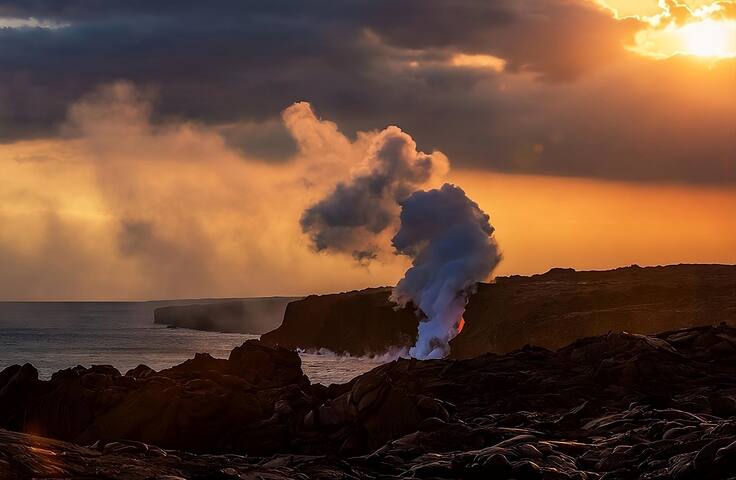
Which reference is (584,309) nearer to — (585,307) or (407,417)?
(585,307)

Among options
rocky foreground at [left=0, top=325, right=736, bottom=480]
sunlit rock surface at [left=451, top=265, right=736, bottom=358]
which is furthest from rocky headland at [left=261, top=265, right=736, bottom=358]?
rocky foreground at [left=0, top=325, right=736, bottom=480]

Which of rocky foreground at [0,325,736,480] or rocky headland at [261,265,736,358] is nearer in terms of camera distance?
rocky foreground at [0,325,736,480]

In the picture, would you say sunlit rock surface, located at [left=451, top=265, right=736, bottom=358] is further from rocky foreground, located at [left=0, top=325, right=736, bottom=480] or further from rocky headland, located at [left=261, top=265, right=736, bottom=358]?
rocky foreground, located at [left=0, top=325, right=736, bottom=480]

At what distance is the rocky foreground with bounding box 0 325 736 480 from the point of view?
2834 centimetres

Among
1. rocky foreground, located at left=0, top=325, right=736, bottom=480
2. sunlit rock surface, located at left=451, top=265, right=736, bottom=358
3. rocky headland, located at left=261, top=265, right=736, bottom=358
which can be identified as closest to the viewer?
rocky foreground, located at left=0, top=325, right=736, bottom=480

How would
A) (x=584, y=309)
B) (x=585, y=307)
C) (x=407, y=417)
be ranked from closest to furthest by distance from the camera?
(x=407, y=417) < (x=584, y=309) < (x=585, y=307)

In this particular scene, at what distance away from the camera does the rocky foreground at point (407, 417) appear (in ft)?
93.0

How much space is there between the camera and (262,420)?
1604 inches

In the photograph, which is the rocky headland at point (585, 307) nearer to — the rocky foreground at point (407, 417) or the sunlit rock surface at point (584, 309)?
the sunlit rock surface at point (584, 309)

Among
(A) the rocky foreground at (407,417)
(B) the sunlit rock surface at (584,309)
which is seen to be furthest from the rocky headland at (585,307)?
(A) the rocky foreground at (407,417)

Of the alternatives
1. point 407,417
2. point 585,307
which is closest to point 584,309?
point 585,307

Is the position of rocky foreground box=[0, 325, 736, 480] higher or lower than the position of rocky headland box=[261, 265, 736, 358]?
lower

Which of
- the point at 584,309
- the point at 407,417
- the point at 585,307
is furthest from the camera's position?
the point at 585,307

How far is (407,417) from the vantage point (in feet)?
124
